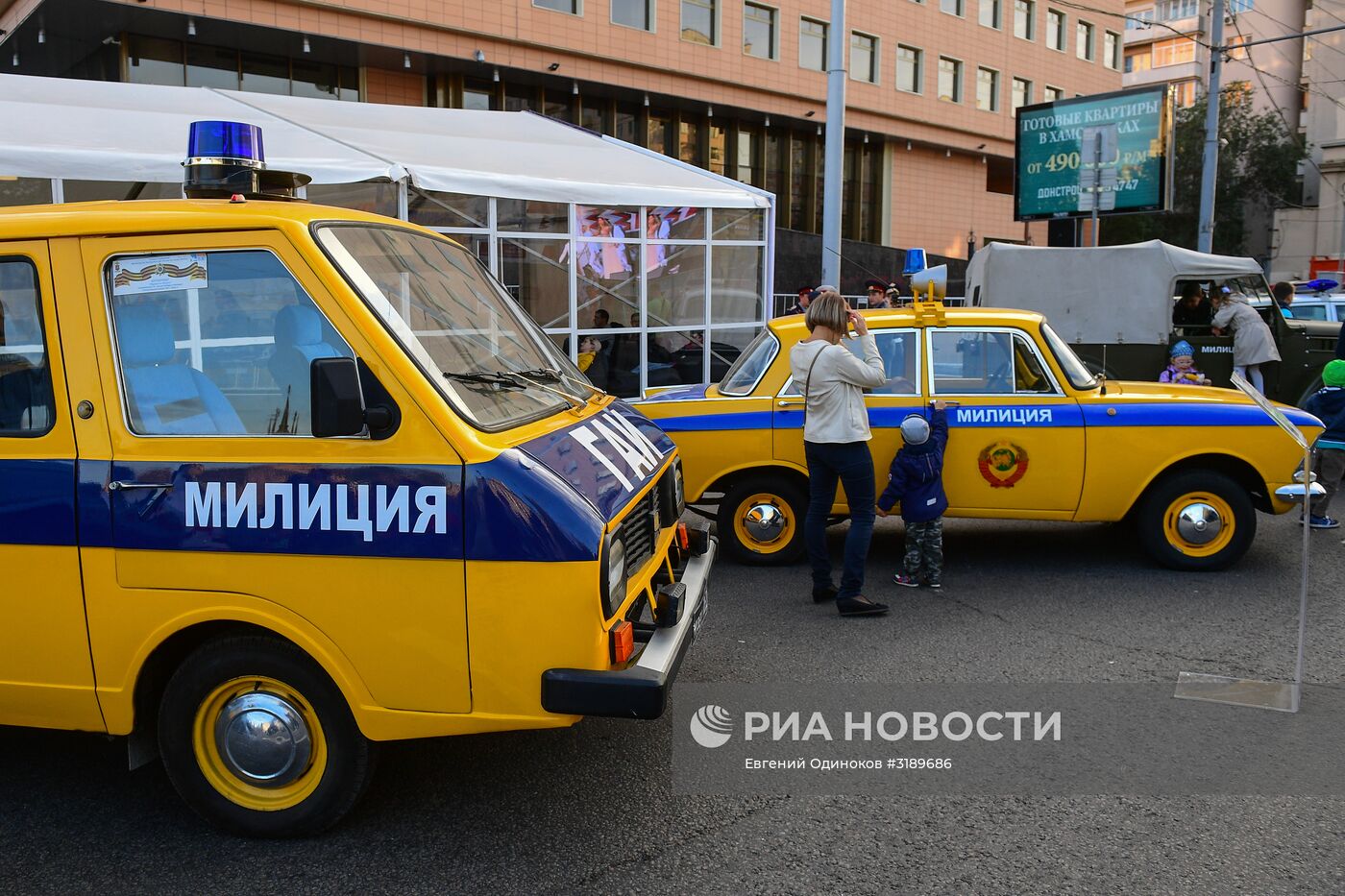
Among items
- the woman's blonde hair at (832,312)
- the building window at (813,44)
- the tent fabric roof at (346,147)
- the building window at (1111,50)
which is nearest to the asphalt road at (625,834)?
the woman's blonde hair at (832,312)

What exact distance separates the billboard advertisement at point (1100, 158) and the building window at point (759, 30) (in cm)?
998

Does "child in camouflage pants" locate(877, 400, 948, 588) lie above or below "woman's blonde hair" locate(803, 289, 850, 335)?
below

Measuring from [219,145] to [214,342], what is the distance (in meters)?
0.99

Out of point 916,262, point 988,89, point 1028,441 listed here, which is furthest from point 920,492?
point 988,89

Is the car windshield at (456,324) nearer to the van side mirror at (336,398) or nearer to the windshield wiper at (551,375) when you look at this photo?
the windshield wiper at (551,375)

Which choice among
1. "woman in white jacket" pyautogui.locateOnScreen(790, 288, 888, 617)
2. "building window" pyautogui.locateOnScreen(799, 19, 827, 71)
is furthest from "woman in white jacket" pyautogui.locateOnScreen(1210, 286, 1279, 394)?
"building window" pyautogui.locateOnScreen(799, 19, 827, 71)

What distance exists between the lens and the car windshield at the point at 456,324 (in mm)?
3469

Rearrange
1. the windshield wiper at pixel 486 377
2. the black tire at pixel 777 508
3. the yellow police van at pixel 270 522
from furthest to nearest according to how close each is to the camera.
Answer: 1. the black tire at pixel 777 508
2. the windshield wiper at pixel 486 377
3. the yellow police van at pixel 270 522

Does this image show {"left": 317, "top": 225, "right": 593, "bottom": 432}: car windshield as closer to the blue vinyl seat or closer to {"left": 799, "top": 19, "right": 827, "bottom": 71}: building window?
the blue vinyl seat

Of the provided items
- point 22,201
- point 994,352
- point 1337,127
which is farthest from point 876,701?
point 1337,127

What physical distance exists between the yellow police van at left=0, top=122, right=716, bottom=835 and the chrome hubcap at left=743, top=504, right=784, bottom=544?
145 inches

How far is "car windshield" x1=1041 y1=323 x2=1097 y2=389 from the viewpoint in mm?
7016

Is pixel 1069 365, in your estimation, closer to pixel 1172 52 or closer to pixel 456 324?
pixel 456 324

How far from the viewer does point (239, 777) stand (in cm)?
353
